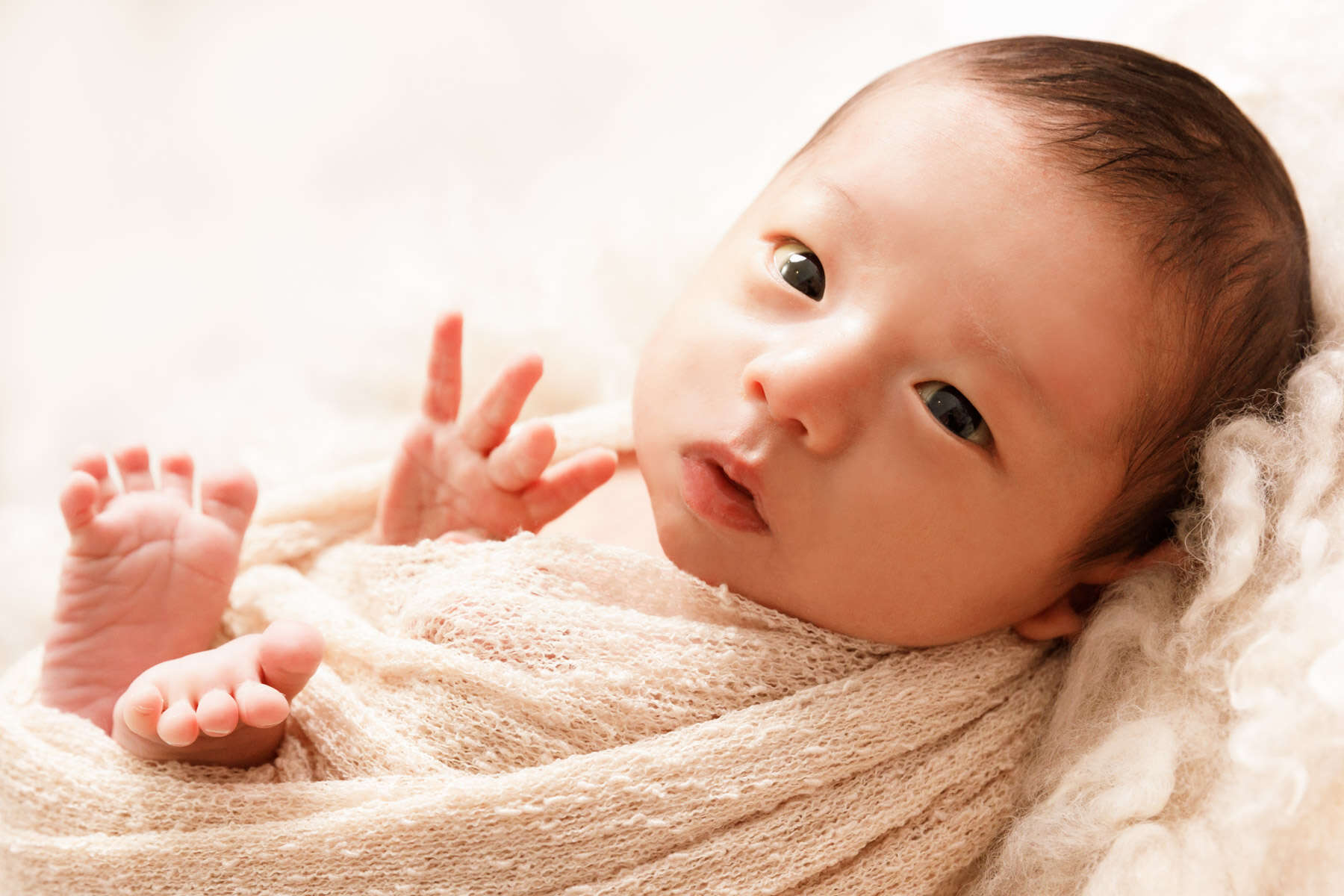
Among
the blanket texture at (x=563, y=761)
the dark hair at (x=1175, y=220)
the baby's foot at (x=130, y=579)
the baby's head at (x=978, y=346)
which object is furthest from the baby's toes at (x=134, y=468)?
the dark hair at (x=1175, y=220)

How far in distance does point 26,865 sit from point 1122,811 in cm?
101

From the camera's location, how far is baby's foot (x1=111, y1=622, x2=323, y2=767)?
944 millimetres

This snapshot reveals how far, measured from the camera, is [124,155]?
72.6 inches

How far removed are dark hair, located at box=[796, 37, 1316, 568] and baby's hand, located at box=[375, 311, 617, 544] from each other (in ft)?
1.82

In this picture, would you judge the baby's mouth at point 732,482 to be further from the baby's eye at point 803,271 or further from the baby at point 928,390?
the baby's eye at point 803,271

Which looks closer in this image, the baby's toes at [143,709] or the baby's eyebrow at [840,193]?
the baby's toes at [143,709]

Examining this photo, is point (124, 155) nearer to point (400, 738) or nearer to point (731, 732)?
point (400, 738)

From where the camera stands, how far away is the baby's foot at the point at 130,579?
1.10 m

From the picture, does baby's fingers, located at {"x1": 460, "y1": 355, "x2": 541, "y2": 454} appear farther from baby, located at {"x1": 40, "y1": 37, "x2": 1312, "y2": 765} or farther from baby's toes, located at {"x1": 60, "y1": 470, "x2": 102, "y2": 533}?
baby's toes, located at {"x1": 60, "y1": 470, "x2": 102, "y2": 533}

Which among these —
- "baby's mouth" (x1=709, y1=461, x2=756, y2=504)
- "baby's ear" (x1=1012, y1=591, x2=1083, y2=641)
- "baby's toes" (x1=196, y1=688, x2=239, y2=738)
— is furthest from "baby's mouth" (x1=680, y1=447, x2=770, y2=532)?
"baby's toes" (x1=196, y1=688, x2=239, y2=738)

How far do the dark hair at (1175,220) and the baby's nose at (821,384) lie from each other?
25 cm

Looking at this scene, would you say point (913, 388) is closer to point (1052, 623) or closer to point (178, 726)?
→ point (1052, 623)

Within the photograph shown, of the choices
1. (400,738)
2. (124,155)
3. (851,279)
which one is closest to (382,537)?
(400,738)

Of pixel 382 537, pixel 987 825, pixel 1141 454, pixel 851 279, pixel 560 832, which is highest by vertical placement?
pixel 851 279
